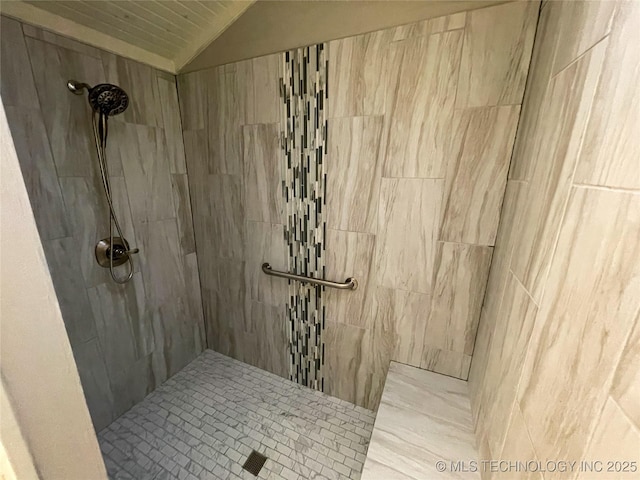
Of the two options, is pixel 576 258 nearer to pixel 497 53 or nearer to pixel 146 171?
pixel 497 53

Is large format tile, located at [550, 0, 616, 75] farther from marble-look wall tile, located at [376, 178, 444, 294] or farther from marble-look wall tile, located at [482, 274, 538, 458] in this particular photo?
marble-look wall tile, located at [482, 274, 538, 458]

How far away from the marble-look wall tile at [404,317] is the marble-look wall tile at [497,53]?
91 centimetres

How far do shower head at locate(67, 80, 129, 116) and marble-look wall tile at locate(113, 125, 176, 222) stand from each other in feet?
0.75

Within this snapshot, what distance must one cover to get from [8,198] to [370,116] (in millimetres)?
1178

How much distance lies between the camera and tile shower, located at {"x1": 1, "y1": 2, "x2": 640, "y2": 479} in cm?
54

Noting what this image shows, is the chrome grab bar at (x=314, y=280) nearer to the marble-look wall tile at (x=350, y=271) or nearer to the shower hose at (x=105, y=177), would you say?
the marble-look wall tile at (x=350, y=271)

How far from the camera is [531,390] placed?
1.96 feet

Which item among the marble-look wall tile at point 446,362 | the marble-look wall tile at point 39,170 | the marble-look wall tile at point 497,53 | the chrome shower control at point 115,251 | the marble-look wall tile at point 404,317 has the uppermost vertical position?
the marble-look wall tile at point 497,53

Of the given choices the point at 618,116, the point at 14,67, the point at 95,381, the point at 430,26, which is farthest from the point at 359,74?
the point at 95,381

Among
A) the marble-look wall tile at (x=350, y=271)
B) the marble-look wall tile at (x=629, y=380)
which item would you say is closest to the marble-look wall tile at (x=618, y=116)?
the marble-look wall tile at (x=629, y=380)

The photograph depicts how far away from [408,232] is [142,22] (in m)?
1.76

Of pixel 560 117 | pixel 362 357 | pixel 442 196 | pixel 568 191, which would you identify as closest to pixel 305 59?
pixel 442 196

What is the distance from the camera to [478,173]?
3.37 feet

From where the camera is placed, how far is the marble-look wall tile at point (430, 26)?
3.10 ft
